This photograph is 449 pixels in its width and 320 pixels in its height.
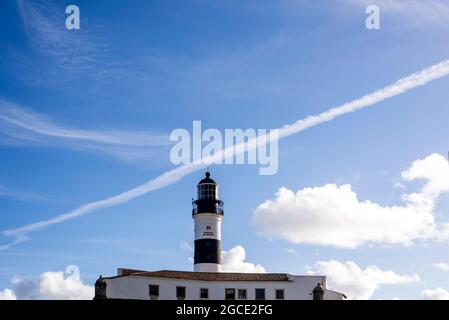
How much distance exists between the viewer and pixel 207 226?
263ft

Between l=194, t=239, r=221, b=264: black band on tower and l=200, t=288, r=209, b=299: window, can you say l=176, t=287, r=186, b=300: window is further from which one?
l=194, t=239, r=221, b=264: black band on tower

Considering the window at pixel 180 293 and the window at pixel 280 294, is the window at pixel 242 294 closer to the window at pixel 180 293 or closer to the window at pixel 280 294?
the window at pixel 280 294

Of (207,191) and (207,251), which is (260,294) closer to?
(207,251)

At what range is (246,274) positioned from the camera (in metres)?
72.2

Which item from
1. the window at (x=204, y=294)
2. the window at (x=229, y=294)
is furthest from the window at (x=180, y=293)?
the window at (x=229, y=294)

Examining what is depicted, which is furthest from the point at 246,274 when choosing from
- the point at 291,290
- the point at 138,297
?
the point at 138,297

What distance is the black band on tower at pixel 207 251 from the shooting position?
78.6m

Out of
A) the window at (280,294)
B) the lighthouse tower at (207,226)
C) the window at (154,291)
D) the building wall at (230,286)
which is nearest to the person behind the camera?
the window at (154,291)

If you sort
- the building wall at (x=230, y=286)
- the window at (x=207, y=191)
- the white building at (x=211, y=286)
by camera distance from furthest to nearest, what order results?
the window at (x=207, y=191)
the building wall at (x=230, y=286)
the white building at (x=211, y=286)

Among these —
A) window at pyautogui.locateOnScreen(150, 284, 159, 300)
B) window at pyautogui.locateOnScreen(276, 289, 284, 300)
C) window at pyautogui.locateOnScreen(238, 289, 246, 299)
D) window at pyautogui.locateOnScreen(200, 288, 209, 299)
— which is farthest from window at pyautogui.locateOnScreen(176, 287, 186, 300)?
window at pyautogui.locateOnScreen(276, 289, 284, 300)

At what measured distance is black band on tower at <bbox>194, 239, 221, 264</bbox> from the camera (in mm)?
78619
